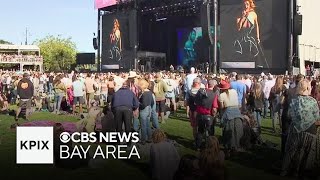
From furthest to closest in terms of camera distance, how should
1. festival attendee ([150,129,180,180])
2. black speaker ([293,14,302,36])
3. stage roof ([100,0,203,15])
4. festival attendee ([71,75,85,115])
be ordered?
stage roof ([100,0,203,15]), black speaker ([293,14,302,36]), festival attendee ([71,75,85,115]), festival attendee ([150,129,180,180])

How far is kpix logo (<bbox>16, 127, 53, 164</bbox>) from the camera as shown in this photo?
315 inches

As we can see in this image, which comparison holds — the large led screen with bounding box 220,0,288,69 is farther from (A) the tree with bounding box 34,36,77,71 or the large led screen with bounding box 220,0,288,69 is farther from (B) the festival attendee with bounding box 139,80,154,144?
(A) the tree with bounding box 34,36,77,71

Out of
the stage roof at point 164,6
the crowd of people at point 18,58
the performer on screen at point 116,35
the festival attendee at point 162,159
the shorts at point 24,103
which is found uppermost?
the stage roof at point 164,6

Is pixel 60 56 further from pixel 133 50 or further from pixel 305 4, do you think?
pixel 305 4

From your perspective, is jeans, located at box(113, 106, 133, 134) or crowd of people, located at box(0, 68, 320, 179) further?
jeans, located at box(113, 106, 133, 134)

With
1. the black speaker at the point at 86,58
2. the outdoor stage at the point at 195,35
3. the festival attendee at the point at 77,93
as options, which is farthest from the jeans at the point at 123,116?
the black speaker at the point at 86,58

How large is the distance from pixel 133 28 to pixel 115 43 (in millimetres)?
3097

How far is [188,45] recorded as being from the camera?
45.3m

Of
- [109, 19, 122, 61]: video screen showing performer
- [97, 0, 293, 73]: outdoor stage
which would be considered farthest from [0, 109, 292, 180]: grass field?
[109, 19, 122, 61]: video screen showing performer

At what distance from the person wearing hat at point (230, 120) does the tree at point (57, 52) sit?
81.3 m

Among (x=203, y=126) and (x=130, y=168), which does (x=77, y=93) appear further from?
(x=130, y=168)

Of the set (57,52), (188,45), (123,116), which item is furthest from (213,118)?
(57,52)

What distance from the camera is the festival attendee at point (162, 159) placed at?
24.0ft

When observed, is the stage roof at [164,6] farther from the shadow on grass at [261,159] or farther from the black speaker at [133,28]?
the shadow on grass at [261,159]
